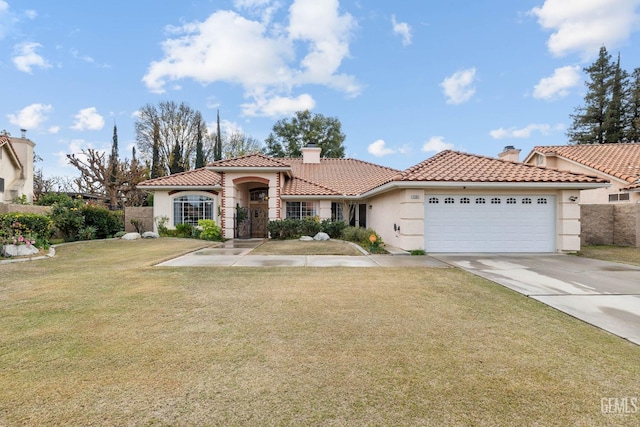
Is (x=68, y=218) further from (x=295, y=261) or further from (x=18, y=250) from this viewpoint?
(x=295, y=261)

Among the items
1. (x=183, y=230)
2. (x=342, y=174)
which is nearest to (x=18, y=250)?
(x=183, y=230)

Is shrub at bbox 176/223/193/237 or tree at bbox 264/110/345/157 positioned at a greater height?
tree at bbox 264/110/345/157

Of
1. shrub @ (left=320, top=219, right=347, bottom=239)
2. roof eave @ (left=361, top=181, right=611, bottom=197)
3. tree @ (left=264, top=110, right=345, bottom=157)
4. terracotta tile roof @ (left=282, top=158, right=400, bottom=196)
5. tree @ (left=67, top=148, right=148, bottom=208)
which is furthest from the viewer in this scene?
tree @ (left=264, top=110, right=345, bottom=157)

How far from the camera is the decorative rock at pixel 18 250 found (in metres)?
11.3

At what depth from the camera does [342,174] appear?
80.2 feet

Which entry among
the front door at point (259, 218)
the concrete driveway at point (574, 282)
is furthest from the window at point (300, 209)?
the concrete driveway at point (574, 282)

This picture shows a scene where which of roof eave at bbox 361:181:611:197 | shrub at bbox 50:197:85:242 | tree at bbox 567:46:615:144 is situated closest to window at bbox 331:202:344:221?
roof eave at bbox 361:181:611:197

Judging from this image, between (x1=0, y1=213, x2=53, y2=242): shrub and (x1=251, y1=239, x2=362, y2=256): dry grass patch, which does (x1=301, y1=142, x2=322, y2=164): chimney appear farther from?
(x1=0, y1=213, x2=53, y2=242): shrub

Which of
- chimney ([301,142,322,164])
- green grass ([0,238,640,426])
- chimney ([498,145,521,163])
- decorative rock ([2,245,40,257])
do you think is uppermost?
chimney ([301,142,322,164])

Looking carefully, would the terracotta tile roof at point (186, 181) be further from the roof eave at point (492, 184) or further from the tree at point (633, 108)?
the tree at point (633, 108)

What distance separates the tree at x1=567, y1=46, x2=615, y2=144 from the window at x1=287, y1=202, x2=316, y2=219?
33.8 meters

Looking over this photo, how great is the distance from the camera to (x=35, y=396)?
9.66 feet

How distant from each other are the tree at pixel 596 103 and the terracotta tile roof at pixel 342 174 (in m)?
26.5

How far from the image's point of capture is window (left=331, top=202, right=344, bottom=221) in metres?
21.0
